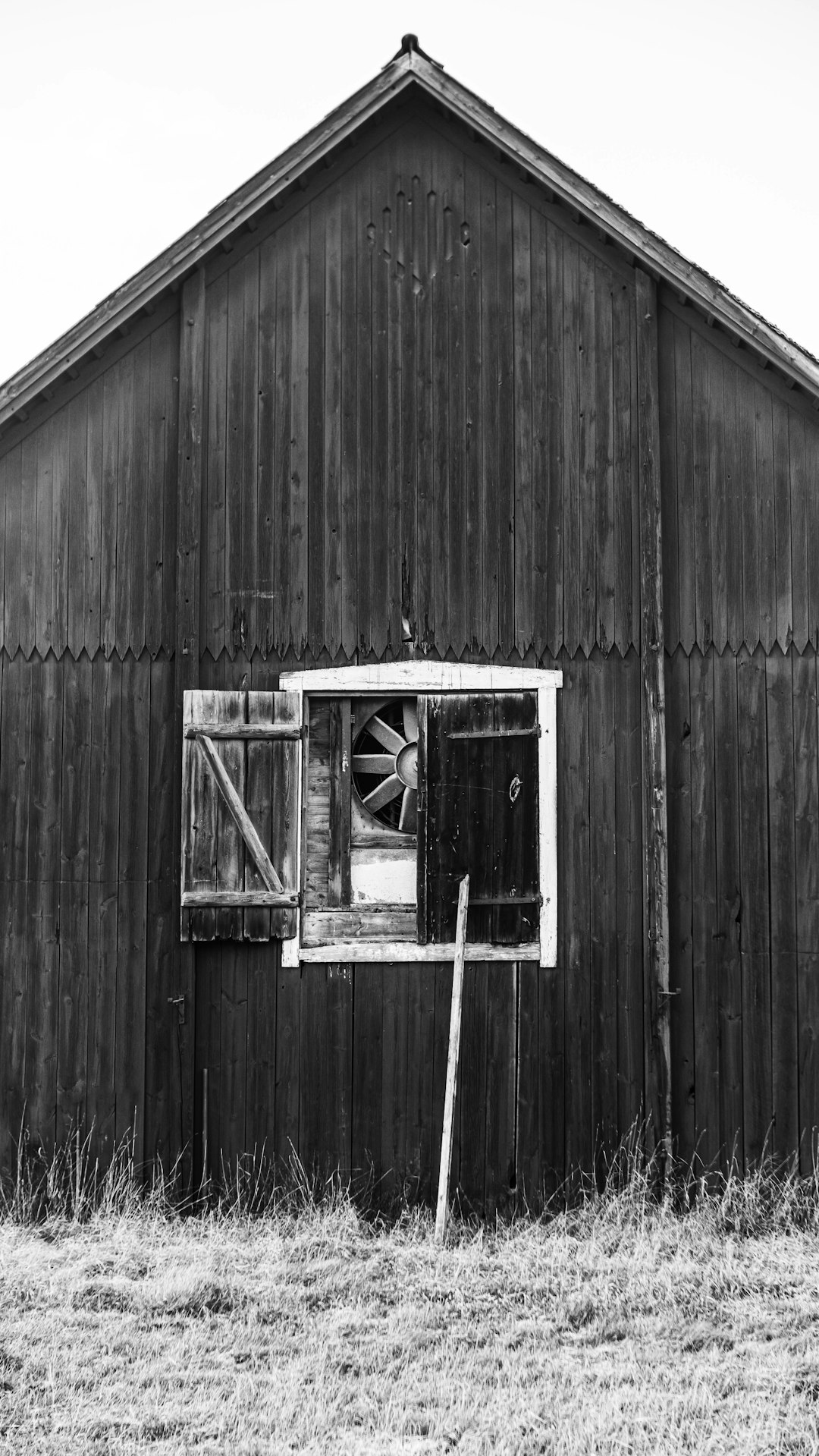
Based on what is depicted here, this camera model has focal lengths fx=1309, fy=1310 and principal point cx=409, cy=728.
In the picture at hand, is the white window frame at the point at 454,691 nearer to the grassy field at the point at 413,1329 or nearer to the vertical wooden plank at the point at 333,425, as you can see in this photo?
the vertical wooden plank at the point at 333,425

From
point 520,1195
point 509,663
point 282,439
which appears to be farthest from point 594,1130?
point 282,439

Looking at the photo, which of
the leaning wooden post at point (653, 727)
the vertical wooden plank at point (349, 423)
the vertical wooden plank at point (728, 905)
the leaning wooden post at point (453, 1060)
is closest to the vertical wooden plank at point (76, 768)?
the vertical wooden plank at point (349, 423)

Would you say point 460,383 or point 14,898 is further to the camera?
point 460,383

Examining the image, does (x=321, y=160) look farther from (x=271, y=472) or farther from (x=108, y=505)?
(x=108, y=505)

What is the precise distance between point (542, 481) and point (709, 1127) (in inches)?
159

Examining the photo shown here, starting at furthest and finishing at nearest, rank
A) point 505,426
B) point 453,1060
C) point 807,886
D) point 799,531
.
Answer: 1. point 505,426
2. point 799,531
3. point 807,886
4. point 453,1060

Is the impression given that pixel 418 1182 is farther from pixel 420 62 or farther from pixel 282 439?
pixel 420 62

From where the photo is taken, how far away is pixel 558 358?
8.19 meters

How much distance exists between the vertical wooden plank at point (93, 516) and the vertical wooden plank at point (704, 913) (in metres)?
3.43

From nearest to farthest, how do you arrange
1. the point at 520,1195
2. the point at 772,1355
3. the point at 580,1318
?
the point at 772,1355 → the point at 580,1318 → the point at 520,1195

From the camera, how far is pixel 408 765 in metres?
8.16

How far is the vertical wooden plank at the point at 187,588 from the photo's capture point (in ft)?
25.8

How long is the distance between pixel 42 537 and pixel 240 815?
7.11 feet

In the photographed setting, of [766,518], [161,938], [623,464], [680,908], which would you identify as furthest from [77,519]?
[680,908]
